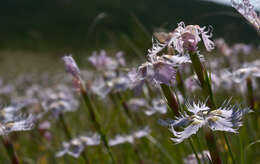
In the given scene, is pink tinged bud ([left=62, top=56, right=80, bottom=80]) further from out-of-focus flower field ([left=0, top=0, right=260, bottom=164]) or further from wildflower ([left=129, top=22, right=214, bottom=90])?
wildflower ([left=129, top=22, right=214, bottom=90])

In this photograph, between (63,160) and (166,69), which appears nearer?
(166,69)

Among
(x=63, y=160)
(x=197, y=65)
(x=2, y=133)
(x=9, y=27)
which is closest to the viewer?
(x=197, y=65)

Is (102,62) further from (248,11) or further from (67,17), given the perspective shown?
(67,17)

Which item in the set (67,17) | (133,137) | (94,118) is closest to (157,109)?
(133,137)

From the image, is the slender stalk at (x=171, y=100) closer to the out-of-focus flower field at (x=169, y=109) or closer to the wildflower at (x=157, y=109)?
the out-of-focus flower field at (x=169, y=109)

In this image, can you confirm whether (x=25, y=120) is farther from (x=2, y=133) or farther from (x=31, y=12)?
(x=31, y=12)

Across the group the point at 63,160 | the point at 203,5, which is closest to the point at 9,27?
the point at 203,5

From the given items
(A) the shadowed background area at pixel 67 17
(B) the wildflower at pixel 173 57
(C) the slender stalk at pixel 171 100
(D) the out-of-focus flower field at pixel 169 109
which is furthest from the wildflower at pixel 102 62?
(A) the shadowed background area at pixel 67 17

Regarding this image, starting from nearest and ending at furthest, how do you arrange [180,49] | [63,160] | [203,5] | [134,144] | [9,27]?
1. [180,49]
2. [134,144]
3. [63,160]
4. [203,5]
5. [9,27]
